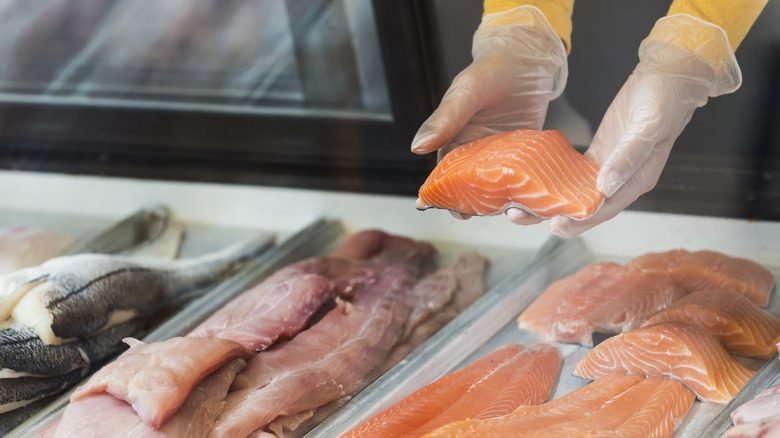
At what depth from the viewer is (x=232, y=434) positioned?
2338mm

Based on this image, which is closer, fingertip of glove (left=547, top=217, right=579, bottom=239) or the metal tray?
fingertip of glove (left=547, top=217, right=579, bottom=239)

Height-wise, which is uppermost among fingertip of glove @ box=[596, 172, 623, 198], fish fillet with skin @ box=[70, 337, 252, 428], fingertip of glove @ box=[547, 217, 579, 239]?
fingertip of glove @ box=[596, 172, 623, 198]

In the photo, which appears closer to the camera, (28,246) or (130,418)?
(130,418)

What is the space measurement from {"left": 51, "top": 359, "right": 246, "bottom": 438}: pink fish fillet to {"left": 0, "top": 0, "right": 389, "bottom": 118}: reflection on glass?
1.78m

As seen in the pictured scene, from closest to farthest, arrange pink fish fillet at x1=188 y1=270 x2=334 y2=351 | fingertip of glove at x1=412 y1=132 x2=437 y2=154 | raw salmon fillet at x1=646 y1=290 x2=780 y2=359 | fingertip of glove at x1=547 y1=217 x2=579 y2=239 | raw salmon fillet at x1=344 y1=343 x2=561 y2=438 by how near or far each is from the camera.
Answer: fingertip of glove at x1=547 y1=217 x2=579 y2=239, raw salmon fillet at x1=344 y1=343 x2=561 y2=438, fingertip of glove at x1=412 y1=132 x2=437 y2=154, raw salmon fillet at x1=646 y1=290 x2=780 y2=359, pink fish fillet at x1=188 y1=270 x2=334 y2=351

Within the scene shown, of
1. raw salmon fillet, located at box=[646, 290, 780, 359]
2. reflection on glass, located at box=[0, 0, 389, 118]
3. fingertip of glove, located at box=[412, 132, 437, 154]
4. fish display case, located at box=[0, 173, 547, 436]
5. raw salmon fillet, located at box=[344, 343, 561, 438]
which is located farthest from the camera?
reflection on glass, located at box=[0, 0, 389, 118]

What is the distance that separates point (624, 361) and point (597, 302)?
1.44ft

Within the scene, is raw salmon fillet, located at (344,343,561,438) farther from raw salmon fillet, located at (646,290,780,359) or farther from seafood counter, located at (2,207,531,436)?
raw salmon fillet, located at (646,290,780,359)

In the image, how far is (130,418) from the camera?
227 centimetres

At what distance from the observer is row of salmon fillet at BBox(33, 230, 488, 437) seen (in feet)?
7.59

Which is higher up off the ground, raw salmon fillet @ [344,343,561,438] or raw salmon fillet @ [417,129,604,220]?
raw salmon fillet @ [417,129,604,220]

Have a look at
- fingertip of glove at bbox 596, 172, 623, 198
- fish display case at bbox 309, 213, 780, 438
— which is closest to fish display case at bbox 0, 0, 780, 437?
fish display case at bbox 309, 213, 780, 438

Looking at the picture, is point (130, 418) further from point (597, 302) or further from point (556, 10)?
point (556, 10)

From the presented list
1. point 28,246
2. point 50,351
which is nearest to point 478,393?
point 50,351
